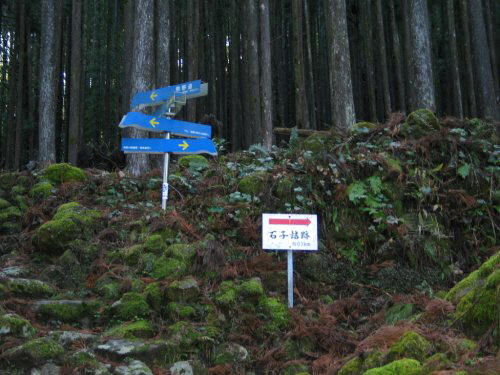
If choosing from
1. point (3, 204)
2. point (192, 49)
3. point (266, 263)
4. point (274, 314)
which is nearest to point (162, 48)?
point (3, 204)

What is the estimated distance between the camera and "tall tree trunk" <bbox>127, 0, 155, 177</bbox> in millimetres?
12023

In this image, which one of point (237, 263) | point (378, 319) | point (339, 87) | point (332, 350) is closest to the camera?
point (332, 350)

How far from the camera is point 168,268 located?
668 cm

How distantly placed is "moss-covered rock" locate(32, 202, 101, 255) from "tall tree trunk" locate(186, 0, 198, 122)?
12.7m

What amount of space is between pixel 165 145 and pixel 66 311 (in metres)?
3.19

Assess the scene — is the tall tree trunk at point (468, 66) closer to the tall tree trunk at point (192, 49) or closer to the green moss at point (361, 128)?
the tall tree trunk at point (192, 49)

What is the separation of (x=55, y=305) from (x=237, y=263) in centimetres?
241

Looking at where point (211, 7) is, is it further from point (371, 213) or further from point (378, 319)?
point (378, 319)

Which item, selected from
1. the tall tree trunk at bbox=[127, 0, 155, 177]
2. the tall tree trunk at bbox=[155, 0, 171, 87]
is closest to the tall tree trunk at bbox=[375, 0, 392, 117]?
the tall tree trunk at bbox=[155, 0, 171, 87]

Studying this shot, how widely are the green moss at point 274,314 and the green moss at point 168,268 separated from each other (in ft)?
3.92

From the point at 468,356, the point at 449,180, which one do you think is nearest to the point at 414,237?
the point at 449,180

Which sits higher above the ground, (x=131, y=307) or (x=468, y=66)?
(x=468, y=66)

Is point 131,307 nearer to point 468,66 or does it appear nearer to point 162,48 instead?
point 162,48

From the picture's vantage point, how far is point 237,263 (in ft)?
22.9
